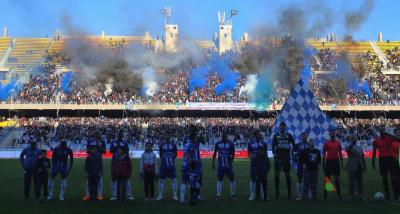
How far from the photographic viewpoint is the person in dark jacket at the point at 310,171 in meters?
15.9

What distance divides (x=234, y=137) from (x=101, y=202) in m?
38.5

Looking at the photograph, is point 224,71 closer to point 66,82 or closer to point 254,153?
point 66,82

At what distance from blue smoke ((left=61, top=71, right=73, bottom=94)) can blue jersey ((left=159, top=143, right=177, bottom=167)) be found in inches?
1972

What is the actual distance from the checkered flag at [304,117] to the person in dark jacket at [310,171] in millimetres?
4041

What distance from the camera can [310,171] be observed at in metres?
16.0

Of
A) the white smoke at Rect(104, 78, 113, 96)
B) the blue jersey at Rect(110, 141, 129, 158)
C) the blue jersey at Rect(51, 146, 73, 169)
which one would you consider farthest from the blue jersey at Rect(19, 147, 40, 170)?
the white smoke at Rect(104, 78, 113, 96)

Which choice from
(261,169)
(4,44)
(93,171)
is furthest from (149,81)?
(261,169)

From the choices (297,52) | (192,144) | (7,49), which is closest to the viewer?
(192,144)

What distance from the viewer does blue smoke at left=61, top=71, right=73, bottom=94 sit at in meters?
64.7

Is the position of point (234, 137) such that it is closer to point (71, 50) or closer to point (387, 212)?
point (71, 50)

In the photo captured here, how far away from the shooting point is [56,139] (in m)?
53.6

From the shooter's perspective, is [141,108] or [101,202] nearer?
[101,202]

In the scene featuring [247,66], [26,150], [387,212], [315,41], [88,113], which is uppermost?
[315,41]

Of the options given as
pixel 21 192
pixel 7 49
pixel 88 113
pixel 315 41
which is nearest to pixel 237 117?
pixel 88 113
